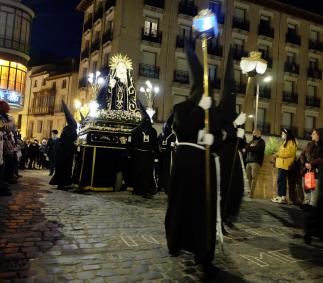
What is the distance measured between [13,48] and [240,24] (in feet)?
70.5

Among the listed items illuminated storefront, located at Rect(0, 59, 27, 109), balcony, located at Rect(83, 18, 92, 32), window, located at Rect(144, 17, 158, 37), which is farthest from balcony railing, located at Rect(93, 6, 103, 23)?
illuminated storefront, located at Rect(0, 59, 27, 109)

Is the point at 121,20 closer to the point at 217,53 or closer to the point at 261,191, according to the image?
the point at 217,53

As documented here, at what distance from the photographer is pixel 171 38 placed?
33.3m

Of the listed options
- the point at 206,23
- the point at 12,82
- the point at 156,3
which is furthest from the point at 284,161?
the point at 156,3

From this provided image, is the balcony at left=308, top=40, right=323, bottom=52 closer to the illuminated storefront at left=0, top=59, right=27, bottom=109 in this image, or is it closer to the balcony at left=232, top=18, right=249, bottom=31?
the balcony at left=232, top=18, right=249, bottom=31

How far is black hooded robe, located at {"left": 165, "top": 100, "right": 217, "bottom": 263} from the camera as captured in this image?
432 centimetres

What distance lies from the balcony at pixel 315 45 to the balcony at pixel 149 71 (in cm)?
1872

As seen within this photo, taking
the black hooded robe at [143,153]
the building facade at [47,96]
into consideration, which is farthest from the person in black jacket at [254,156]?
the building facade at [47,96]

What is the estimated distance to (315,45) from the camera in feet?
133

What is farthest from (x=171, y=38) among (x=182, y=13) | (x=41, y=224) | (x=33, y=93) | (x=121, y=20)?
(x=41, y=224)

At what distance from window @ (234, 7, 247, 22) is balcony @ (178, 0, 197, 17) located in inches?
198

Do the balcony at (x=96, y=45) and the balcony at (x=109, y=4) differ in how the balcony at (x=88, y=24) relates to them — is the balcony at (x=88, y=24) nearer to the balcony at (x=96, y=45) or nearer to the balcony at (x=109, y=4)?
the balcony at (x=96, y=45)

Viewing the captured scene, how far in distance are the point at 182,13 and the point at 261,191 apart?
83.8 ft

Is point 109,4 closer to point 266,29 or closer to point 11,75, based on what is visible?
point 11,75
